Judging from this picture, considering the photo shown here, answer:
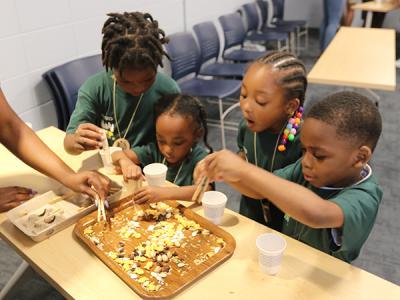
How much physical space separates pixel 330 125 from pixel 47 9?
6.96 ft

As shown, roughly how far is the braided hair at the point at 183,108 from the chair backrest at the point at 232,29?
108 inches

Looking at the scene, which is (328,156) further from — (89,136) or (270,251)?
(89,136)

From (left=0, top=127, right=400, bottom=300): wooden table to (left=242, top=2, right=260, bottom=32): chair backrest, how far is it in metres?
4.17

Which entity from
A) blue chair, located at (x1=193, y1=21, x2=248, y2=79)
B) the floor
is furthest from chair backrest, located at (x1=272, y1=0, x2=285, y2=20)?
the floor

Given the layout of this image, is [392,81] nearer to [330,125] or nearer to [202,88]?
[202,88]

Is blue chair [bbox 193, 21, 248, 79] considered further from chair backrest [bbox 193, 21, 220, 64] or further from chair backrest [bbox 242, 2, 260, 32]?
chair backrest [bbox 242, 2, 260, 32]

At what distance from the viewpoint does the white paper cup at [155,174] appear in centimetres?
127

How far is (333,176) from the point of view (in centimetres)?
103

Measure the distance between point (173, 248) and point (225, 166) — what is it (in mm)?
274

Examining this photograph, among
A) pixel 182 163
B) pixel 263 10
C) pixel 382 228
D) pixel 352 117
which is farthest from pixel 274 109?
pixel 263 10

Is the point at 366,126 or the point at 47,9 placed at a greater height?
the point at 47,9

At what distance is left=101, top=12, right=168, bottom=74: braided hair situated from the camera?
147 cm

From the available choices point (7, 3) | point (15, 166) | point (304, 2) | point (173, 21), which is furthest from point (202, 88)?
point (304, 2)

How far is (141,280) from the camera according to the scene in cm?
92
